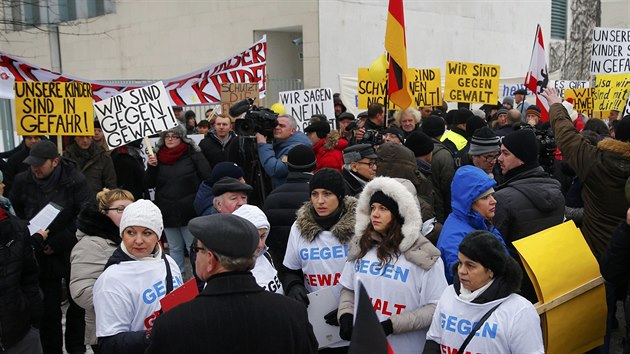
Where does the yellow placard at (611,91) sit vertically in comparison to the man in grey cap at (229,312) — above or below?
above

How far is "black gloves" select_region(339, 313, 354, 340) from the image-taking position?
12.1ft

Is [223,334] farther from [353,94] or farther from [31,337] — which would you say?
[353,94]

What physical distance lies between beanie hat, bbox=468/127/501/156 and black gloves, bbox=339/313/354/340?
268 cm

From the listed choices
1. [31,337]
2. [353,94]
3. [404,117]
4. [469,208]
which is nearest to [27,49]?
[353,94]

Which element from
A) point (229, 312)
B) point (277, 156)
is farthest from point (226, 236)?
point (277, 156)

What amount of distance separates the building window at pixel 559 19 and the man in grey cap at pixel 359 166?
2283 centimetres

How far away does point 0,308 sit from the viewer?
4125mm

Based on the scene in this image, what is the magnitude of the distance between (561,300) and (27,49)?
82.2ft

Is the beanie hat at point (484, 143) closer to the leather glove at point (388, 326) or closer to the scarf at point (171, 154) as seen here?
the leather glove at point (388, 326)

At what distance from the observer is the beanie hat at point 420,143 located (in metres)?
6.30

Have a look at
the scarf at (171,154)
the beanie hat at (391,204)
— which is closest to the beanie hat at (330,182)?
the beanie hat at (391,204)

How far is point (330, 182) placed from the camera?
411cm

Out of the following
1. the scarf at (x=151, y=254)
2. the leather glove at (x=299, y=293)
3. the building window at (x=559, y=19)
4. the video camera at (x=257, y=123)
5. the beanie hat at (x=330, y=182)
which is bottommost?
the leather glove at (x=299, y=293)

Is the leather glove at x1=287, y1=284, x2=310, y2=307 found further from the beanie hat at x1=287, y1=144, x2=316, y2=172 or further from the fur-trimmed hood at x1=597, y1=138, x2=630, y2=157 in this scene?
the fur-trimmed hood at x1=597, y1=138, x2=630, y2=157
